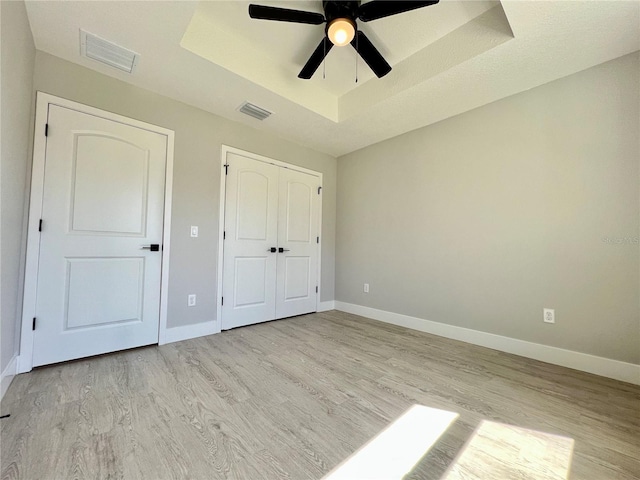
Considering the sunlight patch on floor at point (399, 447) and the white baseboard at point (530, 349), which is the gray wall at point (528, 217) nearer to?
the white baseboard at point (530, 349)

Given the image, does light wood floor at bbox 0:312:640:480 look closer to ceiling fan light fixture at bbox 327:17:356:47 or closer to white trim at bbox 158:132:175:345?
white trim at bbox 158:132:175:345

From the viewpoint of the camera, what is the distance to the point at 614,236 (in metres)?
2.02

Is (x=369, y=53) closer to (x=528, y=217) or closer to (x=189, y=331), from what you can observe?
(x=528, y=217)

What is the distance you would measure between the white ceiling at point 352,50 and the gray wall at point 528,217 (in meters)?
→ 0.29

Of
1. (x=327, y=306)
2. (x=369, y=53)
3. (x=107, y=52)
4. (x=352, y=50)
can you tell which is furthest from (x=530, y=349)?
(x=107, y=52)

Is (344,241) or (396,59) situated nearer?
(396,59)

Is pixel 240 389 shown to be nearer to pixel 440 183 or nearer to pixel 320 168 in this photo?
pixel 440 183

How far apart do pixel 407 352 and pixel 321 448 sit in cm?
145

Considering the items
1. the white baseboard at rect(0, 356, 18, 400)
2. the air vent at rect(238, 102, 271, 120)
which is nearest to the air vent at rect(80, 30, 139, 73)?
the air vent at rect(238, 102, 271, 120)

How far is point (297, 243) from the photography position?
12.4 ft

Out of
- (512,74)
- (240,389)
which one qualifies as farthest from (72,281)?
(512,74)

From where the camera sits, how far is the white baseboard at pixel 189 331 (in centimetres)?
259

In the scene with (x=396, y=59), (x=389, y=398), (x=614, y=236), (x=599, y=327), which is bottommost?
(x=389, y=398)

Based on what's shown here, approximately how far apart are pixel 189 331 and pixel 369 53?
10.1 ft
